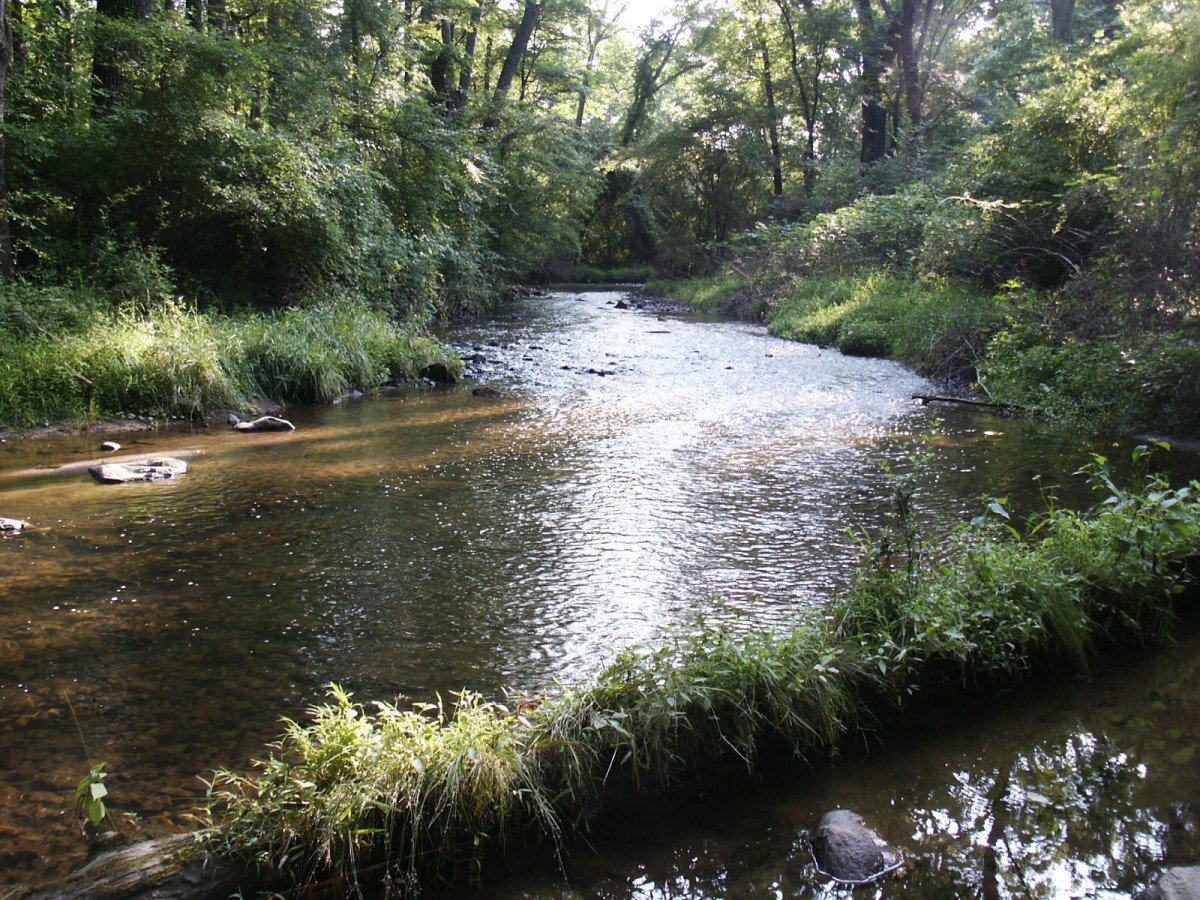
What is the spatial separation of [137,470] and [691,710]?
6091 mm

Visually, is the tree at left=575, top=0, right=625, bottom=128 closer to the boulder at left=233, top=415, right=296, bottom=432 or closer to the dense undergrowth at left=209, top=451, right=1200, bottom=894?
the boulder at left=233, top=415, right=296, bottom=432

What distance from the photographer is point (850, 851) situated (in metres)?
2.72

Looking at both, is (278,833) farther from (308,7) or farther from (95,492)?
(308,7)

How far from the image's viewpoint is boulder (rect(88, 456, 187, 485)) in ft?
23.2

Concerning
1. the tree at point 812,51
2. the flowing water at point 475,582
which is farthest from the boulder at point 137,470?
the tree at point 812,51

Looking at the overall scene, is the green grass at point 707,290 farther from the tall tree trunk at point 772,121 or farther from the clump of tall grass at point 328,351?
the clump of tall grass at point 328,351

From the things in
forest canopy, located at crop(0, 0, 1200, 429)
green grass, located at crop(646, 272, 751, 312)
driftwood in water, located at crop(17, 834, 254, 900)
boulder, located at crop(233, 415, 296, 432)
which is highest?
forest canopy, located at crop(0, 0, 1200, 429)

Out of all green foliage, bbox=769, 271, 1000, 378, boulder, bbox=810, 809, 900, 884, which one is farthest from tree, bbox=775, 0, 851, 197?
boulder, bbox=810, 809, 900, 884

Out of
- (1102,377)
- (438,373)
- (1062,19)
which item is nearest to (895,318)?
(1102,377)

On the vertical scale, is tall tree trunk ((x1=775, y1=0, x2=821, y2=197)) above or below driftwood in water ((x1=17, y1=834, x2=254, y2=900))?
above

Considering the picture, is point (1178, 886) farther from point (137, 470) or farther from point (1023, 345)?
point (1023, 345)

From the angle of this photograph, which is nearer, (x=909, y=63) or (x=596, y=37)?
(x=909, y=63)

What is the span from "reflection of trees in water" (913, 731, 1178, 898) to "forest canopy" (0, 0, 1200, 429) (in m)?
6.32

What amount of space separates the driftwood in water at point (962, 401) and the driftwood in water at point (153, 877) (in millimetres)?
9842
